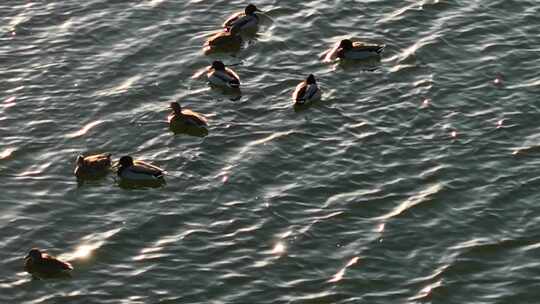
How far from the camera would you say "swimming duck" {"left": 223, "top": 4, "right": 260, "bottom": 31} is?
36.5 metres

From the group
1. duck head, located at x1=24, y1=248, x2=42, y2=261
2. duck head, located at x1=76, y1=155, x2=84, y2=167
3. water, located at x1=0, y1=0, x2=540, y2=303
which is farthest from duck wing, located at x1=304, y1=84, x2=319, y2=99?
duck head, located at x1=24, y1=248, x2=42, y2=261

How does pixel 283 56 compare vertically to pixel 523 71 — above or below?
above

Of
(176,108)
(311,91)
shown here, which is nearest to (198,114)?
(176,108)

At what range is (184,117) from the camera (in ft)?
103

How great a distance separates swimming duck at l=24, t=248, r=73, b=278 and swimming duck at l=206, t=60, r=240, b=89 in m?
8.83

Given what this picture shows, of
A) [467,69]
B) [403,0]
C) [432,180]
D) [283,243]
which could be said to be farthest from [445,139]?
[403,0]

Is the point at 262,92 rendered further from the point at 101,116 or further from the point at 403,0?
the point at 403,0

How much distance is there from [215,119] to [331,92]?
3.57m

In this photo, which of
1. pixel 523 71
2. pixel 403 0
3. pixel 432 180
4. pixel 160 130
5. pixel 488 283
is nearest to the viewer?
pixel 488 283

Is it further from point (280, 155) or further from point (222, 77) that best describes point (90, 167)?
point (222, 77)

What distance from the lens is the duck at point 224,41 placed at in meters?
36.0

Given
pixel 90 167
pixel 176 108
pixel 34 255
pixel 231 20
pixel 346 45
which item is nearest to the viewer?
pixel 34 255

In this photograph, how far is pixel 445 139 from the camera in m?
31.1

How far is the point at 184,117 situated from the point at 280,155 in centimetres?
282
